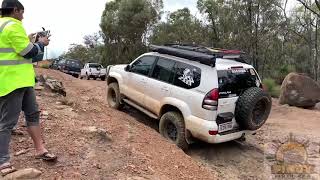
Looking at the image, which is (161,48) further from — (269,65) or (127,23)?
(127,23)

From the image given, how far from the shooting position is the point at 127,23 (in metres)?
39.1

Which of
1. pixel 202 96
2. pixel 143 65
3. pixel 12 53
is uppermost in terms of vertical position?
pixel 12 53

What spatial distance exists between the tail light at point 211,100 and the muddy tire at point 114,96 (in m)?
3.04

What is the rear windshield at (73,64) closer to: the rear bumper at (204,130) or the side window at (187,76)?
the side window at (187,76)

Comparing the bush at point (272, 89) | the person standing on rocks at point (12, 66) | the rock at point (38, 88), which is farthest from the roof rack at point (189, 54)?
the bush at point (272, 89)

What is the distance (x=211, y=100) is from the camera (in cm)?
714

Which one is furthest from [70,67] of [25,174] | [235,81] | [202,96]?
[25,174]

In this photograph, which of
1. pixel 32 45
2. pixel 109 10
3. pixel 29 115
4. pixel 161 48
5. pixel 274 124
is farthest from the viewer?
pixel 109 10

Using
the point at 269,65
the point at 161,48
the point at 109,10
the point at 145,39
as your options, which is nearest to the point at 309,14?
the point at 269,65

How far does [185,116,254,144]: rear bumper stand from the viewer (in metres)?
7.14

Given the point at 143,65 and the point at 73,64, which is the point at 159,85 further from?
the point at 73,64

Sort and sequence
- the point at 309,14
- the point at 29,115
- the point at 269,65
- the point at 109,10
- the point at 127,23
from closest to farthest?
the point at 29,115 < the point at 269,65 < the point at 309,14 < the point at 127,23 < the point at 109,10

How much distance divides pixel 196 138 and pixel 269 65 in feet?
68.9

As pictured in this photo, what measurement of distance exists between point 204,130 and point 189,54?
148 centimetres
